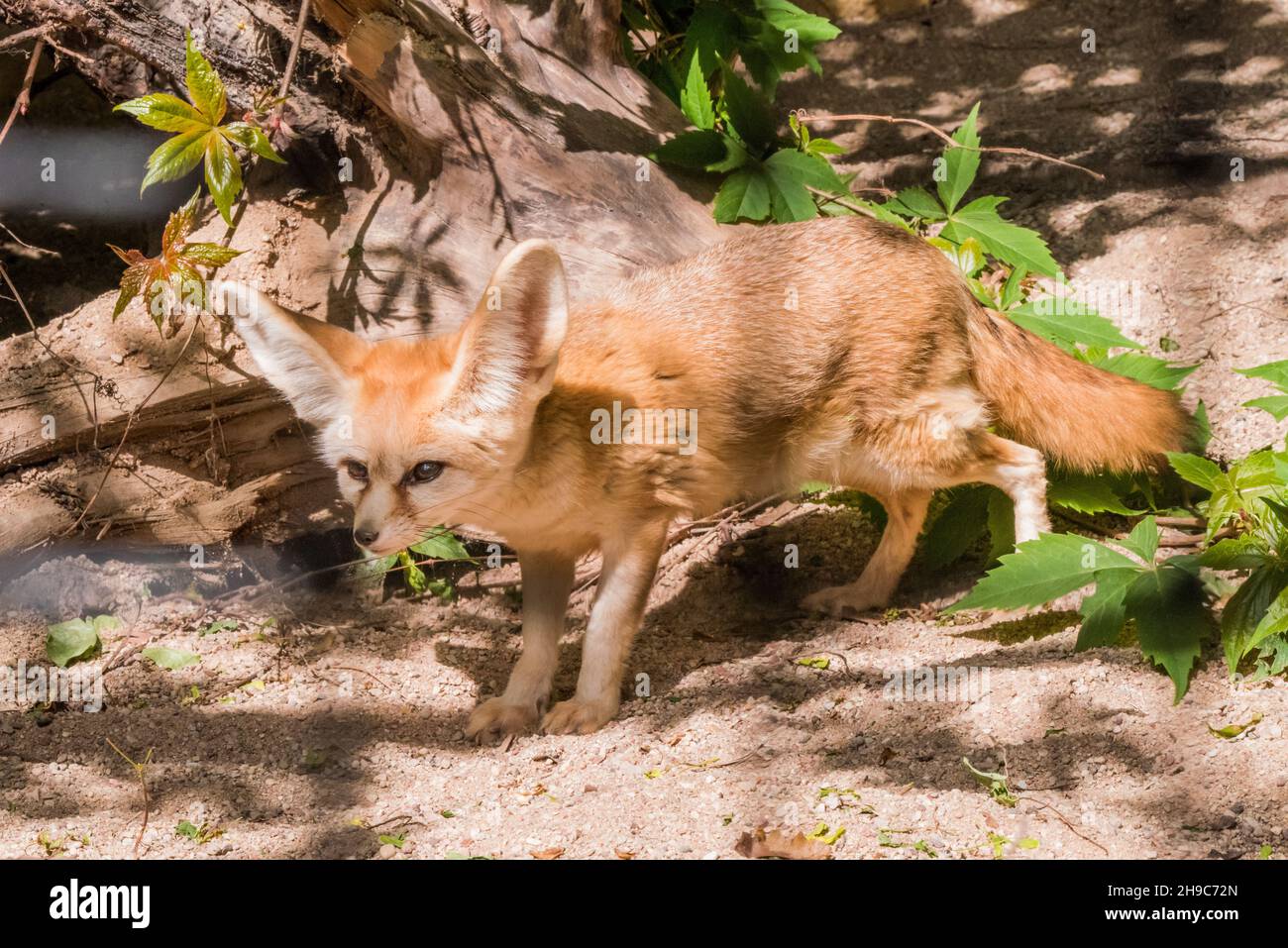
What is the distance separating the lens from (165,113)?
3.79 meters

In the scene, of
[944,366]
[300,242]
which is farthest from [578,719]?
[300,242]

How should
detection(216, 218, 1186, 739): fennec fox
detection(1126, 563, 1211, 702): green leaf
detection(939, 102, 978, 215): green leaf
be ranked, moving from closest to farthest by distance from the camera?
detection(1126, 563, 1211, 702): green leaf
detection(216, 218, 1186, 739): fennec fox
detection(939, 102, 978, 215): green leaf

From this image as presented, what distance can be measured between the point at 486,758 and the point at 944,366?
2061mm

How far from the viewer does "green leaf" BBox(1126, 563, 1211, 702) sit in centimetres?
343

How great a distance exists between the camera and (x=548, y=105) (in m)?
4.96

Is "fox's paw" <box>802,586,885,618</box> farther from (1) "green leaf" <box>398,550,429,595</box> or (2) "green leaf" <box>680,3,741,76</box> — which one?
(2) "green leaf" <box>680,3,741,76</box>

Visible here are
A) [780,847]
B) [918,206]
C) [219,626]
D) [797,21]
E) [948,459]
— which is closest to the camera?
[780,847]

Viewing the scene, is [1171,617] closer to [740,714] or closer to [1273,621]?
[1273,621]

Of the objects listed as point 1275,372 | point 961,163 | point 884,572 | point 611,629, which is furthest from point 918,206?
point 611,629

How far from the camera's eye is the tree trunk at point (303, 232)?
453 centimetres

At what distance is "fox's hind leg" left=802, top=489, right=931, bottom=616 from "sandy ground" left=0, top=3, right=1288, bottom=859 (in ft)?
0.41

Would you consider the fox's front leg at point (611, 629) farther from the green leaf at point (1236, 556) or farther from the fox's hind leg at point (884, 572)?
the green leaf at point (1236, 556)

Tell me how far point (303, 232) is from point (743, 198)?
177cm

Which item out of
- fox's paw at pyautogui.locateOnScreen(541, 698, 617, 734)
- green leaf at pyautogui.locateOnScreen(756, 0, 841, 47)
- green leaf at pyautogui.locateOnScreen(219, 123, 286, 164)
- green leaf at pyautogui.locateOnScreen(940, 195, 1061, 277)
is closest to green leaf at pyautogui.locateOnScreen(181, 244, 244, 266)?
green leaf at pyautogui.locateOnScreen(219, 123, 286, 164)
